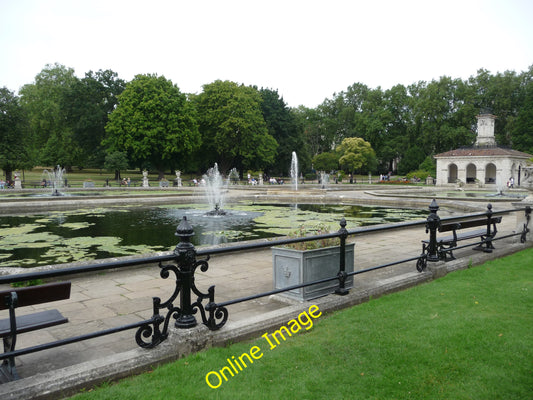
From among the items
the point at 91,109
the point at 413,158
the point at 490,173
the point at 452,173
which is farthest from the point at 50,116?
the point at 490,173

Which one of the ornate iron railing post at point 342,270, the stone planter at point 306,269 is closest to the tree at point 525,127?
the ornate iron railing post at point 342,270

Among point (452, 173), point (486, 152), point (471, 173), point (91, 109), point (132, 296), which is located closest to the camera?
point (132, 296)

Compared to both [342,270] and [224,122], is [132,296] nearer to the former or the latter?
[342,270]

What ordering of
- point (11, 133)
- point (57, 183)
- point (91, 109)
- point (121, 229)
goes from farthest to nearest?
point (91, 109), point (11, 133), point (57, 183), point (121, 229)

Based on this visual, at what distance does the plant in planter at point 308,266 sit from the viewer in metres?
5.29

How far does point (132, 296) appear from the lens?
19.8 ft

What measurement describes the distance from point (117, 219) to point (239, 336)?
14764mm

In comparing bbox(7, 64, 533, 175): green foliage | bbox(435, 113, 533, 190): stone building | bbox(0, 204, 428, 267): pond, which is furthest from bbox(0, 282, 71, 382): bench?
bbox(435, 113, 533, 190): stone building

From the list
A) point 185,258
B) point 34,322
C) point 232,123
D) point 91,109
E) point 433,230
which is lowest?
point 34,322

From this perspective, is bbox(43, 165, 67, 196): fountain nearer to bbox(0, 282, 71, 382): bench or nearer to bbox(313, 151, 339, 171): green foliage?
bbox(0, 282, 71, 382): bench

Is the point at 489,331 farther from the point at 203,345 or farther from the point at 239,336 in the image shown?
the point at 203,345

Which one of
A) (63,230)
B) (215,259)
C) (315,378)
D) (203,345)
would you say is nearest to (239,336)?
(203,345)

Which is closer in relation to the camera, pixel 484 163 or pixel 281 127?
pixel 484 163

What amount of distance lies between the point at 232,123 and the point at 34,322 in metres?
51.5
